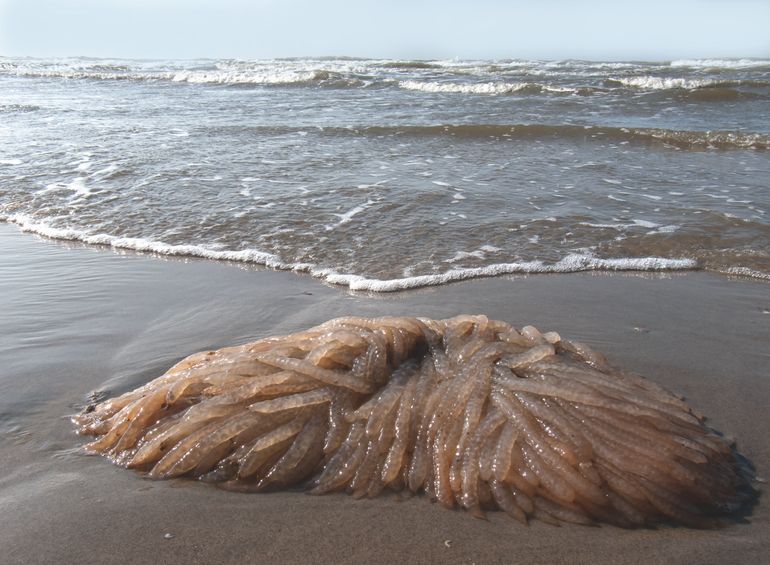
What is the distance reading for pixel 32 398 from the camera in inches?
136

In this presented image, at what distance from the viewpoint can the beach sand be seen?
2.27 meters

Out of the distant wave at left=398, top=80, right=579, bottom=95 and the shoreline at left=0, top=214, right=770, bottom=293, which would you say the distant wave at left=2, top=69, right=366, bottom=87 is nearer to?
the distant wave at left=398, top=80, right=579, bottom=95

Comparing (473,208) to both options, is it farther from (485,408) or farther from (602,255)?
(485,408)

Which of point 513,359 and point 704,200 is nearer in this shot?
point 513,359

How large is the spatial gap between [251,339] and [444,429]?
208 centimetres

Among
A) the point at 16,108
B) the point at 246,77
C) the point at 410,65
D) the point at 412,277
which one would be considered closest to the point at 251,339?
the point at 412,277

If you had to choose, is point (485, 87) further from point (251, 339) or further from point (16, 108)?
point (251, 339)

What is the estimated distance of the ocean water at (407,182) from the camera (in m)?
6.00

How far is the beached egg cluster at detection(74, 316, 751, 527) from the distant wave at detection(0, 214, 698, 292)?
2.40 metres

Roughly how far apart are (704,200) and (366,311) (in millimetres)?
4858

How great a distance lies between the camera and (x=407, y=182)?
8484 mm

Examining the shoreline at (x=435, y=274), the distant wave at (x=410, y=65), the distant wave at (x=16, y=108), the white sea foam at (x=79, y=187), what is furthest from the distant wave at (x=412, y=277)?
the distant wave at (x=410, y=65)

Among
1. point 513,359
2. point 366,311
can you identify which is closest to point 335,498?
point 513,359

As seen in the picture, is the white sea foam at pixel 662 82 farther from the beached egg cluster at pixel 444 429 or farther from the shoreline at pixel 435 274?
the beached egg cluster at pixel 444 429
